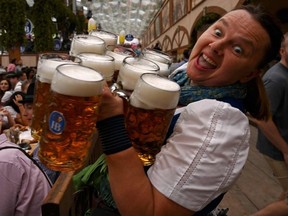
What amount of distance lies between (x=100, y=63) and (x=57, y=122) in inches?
7.9

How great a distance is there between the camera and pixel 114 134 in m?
0.85

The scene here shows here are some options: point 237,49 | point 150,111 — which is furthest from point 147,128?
point 237,49

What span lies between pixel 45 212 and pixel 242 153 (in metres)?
0.61

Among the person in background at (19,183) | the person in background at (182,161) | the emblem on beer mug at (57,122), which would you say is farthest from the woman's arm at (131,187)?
the person in background at (19,183)

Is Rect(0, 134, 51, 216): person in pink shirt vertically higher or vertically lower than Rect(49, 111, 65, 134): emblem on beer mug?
lower

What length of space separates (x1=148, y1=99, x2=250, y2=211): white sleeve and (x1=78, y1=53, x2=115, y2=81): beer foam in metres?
0.24

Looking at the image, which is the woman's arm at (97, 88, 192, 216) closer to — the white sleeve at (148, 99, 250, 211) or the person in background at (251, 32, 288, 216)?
the white sleeve at (148, 99, 250, 211)

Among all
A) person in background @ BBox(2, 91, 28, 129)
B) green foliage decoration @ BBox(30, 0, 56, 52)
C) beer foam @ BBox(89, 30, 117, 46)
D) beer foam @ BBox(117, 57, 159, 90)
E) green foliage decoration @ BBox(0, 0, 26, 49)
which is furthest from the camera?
green foliage decoration @ BBox(30, 0, 56, 52)

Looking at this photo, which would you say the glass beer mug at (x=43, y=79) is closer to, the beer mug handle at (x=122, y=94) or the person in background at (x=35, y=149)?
the beer mug handle at (x=122, y=94)

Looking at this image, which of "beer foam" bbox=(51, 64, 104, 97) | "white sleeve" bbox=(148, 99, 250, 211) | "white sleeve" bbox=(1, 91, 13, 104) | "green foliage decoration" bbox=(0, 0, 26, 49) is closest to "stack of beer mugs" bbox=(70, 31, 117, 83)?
"beer foam" bbox=(51, 64, 104, 97)

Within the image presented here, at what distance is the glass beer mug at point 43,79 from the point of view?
83 centimetres

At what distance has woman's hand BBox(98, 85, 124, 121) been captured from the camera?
0.83 meters

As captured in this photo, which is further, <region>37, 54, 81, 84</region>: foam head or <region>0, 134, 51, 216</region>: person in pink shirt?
<region>0, 134, 51, 216</region>: person in pink shirt

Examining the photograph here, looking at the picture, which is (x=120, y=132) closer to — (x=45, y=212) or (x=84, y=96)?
(x=84, y=96)
